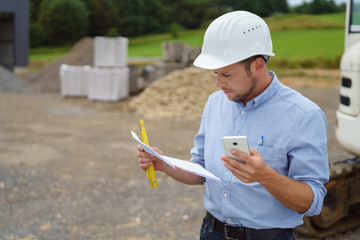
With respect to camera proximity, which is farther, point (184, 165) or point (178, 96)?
point (178, 96)

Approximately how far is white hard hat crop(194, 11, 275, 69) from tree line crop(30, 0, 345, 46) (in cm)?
5241

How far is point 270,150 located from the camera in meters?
2.04

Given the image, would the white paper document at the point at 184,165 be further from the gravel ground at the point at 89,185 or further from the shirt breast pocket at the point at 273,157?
the gravel ground at the point at 89,185

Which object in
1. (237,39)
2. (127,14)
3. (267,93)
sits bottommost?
(127,14)

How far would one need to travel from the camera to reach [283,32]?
49.0 meters

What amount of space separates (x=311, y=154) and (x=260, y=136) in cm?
23

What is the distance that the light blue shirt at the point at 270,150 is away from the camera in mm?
1983

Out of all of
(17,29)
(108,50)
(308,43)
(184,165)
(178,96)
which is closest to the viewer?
(184,165)

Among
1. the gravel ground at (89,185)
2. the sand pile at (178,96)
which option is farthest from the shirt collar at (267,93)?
the sand pile at (178,96)

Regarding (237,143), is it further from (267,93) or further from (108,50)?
(108,50)

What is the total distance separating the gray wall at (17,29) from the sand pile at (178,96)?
573 inches

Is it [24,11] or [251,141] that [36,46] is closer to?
[24,11]

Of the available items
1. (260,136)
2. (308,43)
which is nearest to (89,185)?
(260,136)

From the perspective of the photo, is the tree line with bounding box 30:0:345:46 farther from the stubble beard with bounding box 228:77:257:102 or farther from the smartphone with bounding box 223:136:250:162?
the smartphone with bounding box 223:136:250:162
